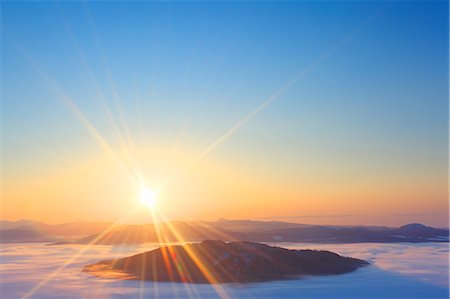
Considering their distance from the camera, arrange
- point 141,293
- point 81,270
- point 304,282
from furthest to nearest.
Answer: point 81,270 < point 304,282 < point 141,293

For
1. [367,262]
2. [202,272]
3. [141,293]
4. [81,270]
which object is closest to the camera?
[141,293]

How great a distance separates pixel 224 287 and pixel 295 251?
26.9 feet

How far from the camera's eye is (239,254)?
28078 millimetres

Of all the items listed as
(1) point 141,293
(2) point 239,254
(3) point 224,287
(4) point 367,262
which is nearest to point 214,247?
(2) point 239,254

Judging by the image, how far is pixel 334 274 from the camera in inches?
1091

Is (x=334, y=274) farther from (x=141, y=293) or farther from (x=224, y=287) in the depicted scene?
(x=141, y=293)

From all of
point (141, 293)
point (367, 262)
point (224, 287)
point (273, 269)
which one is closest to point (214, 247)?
point (273, 269)

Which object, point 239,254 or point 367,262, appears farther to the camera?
point 367,262

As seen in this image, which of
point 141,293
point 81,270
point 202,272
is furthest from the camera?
point 81,270

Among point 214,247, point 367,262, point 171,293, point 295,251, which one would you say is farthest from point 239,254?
point 367,262

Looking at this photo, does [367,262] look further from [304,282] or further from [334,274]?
[304,282]

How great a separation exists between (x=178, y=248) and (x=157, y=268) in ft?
9.42

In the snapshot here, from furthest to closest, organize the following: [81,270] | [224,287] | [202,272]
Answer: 1. [81,270]
2. [202,272]
3. [224,287]

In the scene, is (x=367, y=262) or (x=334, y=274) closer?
(x=334, y=274)
